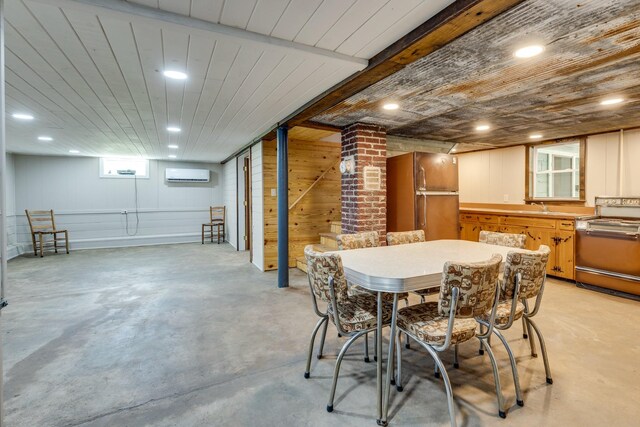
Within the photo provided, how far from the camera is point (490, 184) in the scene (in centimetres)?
609

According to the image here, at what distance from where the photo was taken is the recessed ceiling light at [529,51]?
2023 millimetres

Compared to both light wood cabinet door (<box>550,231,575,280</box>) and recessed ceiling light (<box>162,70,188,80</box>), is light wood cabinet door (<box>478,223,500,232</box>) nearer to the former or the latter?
light wood cabinet door (<box>550,231,575,280</box>)

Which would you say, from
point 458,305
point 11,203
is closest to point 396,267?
point 458,305

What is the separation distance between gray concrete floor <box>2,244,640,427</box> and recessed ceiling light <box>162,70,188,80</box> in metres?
2.21

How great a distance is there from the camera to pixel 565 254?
4.41m

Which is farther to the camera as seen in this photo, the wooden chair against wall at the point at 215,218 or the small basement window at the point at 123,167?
the wooden chair against wall at the point at 215,218

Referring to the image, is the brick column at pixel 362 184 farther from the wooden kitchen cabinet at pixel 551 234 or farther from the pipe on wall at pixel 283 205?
the wooden kitchen cabinet at pixel 551 234

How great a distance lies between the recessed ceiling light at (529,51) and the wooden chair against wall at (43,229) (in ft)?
27.5

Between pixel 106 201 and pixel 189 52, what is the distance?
7.10m

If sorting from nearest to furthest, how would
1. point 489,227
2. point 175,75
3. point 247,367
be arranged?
point 247,367 → point 175,75 → point 489,227

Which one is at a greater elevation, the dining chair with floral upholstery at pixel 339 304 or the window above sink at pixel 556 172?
the window above sink at pixel 556 172

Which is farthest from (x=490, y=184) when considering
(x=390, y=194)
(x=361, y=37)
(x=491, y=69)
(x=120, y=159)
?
(x=120, y=159)

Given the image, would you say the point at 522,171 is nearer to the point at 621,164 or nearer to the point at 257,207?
the point at 621,164

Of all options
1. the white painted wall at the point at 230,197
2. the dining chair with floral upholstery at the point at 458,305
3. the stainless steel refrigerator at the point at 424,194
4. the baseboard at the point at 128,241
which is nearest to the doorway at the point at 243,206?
the white painted wall at the point at 230,197
